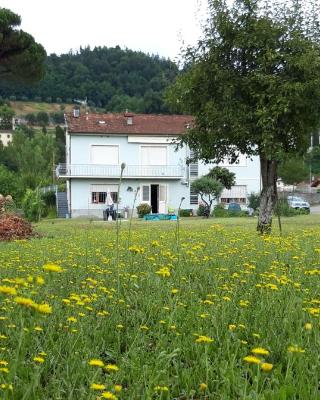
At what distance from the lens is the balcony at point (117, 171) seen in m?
36.4

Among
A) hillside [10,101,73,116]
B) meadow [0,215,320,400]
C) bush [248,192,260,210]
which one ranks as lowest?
meadow [0,215,320,400]

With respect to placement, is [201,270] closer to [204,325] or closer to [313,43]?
[204,325]

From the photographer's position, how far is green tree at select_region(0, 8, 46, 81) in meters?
20.1

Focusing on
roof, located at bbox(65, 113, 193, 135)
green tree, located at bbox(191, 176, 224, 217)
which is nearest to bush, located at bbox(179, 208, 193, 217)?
green tree, located at bbox(191, 176, 224, 217)

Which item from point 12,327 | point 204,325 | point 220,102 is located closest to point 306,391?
point 204,325

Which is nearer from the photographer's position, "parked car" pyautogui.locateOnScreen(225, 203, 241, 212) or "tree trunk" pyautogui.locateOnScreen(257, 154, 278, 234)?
"tree trunk" pyautogui.locateOnScreen(257, 154, 278, 234)

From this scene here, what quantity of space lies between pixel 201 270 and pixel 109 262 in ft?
3.66

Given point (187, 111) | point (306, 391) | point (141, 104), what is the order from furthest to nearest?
point (141, 104) → point (187, 111) → point (306, 391)

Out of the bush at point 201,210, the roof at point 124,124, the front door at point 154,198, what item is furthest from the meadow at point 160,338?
the front door at point 154,198

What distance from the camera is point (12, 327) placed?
2814 millimetres

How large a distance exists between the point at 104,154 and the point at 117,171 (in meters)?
1.51

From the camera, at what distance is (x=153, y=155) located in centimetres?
3809

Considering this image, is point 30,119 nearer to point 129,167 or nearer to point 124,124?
point 124,124

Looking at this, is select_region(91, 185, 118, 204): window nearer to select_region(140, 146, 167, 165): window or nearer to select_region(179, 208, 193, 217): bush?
select_region(140, 146, 167, 165): window
